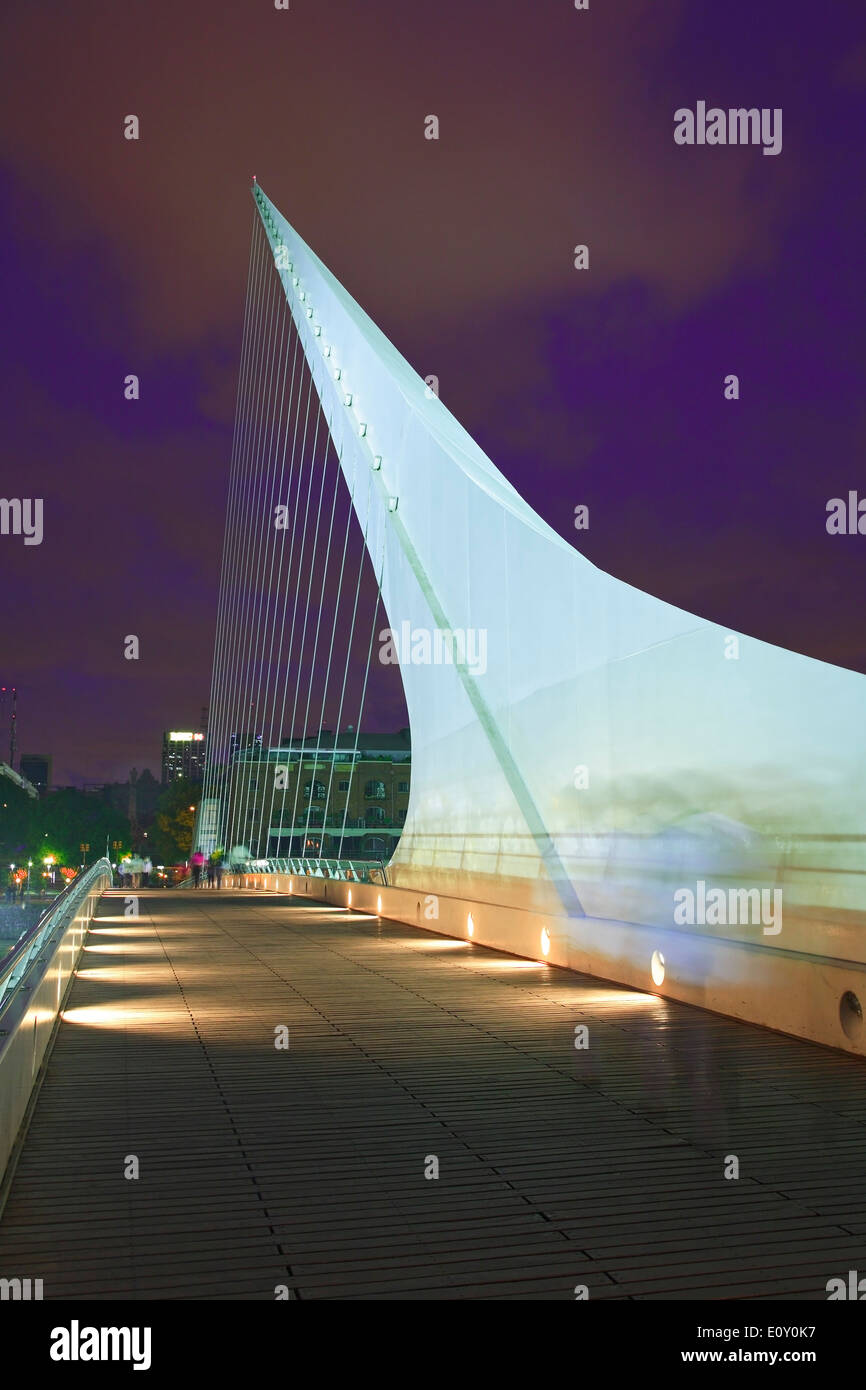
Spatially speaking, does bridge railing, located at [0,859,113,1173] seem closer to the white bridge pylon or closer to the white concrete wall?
the white concrete wall

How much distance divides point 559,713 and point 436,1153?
640 cm

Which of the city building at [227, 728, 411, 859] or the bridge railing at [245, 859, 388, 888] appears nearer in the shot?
the bridge railing at [245, 859, 388, 888]

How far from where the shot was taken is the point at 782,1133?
468cm

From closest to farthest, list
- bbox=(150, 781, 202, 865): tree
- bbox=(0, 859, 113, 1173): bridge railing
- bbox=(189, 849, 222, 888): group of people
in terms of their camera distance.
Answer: bbox=(0, 859, 113, 1173): bridge railing → bbox=(189, 849, 222, 888): group of people → bbox=(150, 781, 202, 865): tree

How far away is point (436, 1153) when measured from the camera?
176 inches

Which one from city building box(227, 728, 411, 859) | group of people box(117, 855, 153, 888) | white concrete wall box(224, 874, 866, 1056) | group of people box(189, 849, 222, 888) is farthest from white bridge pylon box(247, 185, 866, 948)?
group of people box(117, 855, 153, 888)

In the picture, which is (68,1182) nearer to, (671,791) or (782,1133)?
(782,1133)

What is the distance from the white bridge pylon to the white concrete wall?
17cm

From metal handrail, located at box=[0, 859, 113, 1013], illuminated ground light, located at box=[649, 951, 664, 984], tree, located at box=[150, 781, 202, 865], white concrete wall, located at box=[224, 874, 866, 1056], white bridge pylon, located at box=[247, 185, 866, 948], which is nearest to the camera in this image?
metal handrail, located at box=[0, 859, 113, 1013]

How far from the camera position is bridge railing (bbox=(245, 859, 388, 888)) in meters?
17.7

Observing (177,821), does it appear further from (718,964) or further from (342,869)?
(718,964)

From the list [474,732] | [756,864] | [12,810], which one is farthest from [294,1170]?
[12,810]

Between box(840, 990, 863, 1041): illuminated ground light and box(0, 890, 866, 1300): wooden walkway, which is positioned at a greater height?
box(840, 990, 863, 1041): illuminated ground light

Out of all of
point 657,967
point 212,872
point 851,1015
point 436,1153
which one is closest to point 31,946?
point 436,1153
